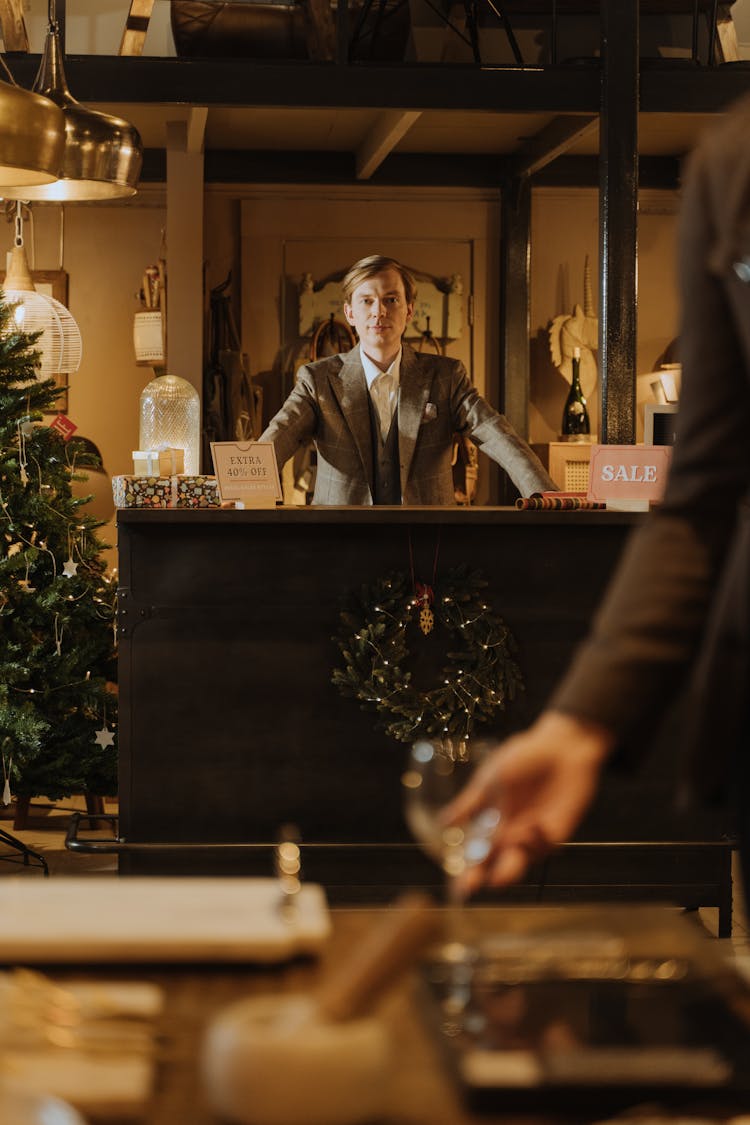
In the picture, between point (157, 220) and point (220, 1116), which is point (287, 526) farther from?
point (157, 220)

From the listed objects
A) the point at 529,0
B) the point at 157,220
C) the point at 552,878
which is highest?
the point at 529,0

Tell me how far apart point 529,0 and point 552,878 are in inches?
182

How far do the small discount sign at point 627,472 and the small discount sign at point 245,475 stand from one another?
92 centimetres

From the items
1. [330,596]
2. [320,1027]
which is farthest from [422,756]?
[330,596]

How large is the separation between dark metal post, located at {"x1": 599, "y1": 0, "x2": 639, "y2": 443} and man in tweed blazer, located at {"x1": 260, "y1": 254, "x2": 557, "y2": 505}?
2.47 feet

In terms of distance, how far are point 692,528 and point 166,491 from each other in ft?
9.75

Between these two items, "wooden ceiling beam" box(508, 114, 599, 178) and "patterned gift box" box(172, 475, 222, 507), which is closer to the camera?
"patterned gift box" box(172, 475, 222, 507)

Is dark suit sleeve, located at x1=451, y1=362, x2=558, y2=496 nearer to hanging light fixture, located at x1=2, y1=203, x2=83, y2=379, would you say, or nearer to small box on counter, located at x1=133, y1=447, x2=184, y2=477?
small box on counter, located at x1=133, y1=447, x2=184, y2=477

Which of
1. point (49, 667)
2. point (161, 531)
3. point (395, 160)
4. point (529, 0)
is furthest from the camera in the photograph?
point (395, 160)

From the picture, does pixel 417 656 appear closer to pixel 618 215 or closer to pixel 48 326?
pixel 618 215

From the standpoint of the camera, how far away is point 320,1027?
835 millimetres

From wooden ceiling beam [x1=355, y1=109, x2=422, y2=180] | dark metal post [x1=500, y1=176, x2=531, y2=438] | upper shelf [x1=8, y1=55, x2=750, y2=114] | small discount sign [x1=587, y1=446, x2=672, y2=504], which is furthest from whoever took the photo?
dark metal post [x1=500, y1=176, x2=531, y2=438]

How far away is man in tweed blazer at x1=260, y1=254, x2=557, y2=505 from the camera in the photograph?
15.2 ft

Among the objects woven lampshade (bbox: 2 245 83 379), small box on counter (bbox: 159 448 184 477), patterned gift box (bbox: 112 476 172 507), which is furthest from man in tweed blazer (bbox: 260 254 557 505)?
woven lampshade (bbox: 2 245 83 379)
